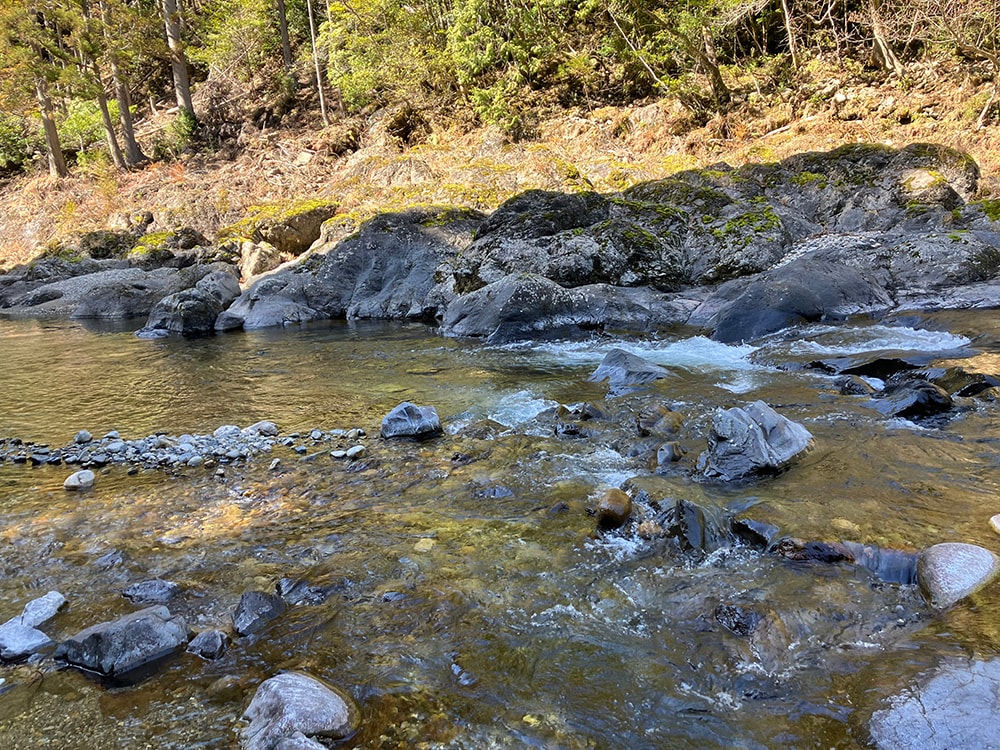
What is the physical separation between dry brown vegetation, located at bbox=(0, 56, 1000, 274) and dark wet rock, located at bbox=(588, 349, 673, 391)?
11.2 meters

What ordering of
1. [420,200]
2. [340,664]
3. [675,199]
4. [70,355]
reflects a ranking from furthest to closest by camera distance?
[420,200] < [675,199] < [70,355] < [340,664]

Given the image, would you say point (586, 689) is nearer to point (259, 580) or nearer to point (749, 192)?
point (259, 580)

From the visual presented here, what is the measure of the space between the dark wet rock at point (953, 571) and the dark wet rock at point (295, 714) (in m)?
2.87

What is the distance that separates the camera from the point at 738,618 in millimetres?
2951

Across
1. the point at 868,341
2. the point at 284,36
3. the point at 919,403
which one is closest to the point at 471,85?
the point at 284,36

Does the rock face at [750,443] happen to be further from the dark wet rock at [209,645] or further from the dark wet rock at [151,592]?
the dark wet rock at [151,592]

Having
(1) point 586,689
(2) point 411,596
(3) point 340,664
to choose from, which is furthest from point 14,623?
(1) point 586,689

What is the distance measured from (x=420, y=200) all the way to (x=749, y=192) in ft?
31.3

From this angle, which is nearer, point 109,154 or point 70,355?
point 70,355

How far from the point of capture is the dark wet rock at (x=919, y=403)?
216 inches

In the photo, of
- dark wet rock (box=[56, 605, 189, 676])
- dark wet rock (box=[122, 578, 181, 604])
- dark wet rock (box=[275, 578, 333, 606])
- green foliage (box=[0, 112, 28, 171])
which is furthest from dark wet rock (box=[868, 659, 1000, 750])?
green foliage (box=[0, 112, 28, 171])

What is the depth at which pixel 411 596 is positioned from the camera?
3.38 meters

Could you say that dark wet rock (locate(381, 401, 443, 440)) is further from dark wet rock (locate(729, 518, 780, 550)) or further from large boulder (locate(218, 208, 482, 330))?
large boulder (locate(218, 208, 482, 330))

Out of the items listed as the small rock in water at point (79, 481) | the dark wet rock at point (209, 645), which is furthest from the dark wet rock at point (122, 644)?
the small rock in water at point (79, 481)
